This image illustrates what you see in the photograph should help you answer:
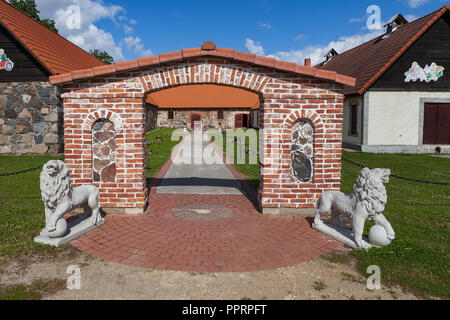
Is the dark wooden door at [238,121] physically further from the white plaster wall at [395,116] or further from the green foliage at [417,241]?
the green foliage at [417,241]

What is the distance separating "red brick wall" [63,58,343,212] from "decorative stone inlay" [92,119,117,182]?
0.39 ft

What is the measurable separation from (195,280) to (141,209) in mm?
3066

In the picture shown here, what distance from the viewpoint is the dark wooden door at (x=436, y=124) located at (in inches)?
686

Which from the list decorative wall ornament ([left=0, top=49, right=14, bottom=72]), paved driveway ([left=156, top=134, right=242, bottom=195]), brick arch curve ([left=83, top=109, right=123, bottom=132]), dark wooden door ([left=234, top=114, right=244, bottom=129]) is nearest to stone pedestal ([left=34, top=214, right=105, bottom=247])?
brick arch curve ([left=83, top=109, right=123, bottom=132])

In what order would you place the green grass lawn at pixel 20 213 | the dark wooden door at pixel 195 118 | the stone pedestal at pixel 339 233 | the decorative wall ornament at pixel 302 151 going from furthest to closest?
the dark wooden door at pixel 195 118, the decorative wall ornament at pixel 302 151, the stone pedestal at pixel 339 233, the green grass lawn at pixel 20 213

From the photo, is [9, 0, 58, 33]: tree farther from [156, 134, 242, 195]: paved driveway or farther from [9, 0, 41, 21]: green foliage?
[156, 134, 242, 195]: paved driveway

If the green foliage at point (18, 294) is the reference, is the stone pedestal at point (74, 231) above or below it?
above

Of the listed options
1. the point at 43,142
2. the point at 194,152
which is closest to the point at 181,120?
the point at 194,152

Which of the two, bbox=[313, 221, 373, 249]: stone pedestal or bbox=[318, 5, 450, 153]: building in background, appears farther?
bbox=[318, 5, 450, 153]: building in background

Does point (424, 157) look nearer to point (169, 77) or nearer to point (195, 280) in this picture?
point (169, 77)

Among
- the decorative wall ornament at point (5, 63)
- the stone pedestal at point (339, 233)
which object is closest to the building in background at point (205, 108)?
the decorative wall ornament at point (5, 63)

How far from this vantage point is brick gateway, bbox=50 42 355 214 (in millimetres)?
6363

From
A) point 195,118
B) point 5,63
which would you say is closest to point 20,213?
point 5,63

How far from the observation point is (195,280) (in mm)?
3926
